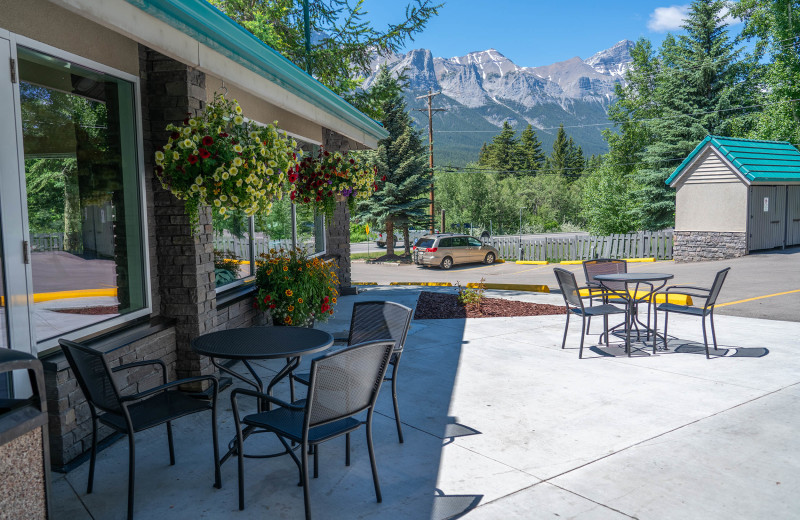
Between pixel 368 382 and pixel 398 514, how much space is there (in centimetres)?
72

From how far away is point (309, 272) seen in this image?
717 cm

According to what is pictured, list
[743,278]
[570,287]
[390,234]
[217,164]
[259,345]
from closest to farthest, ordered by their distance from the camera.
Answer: [259,345] < [217,164] < [570,287] < [743,278] < [390,234]

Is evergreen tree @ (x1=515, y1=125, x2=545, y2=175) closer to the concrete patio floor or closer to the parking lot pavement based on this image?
the parking lot pavement

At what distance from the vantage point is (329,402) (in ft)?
10.0

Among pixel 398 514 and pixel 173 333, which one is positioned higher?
pixel 173 333

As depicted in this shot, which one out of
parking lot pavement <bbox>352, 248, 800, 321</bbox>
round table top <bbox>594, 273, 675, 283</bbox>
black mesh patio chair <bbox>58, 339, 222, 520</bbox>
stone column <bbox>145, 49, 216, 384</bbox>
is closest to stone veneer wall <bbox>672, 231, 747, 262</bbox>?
parking lot pavement <bbox>352, 248, 800, 321</bbox>

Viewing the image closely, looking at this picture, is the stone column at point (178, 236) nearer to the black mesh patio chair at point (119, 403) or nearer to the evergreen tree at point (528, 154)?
the black mesh patio chair at point (119, 403)

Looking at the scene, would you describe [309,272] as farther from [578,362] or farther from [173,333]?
[578,362]

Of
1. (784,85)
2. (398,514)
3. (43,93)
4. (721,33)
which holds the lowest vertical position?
(398,514)

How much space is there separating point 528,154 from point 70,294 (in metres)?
76.4

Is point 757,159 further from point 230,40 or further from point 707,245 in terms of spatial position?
point 230,40

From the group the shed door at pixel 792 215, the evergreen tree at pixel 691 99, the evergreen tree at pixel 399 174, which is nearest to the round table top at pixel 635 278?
the shed door at pixel 792 215

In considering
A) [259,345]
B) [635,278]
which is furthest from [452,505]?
[635,278]

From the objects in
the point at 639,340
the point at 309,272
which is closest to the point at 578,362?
the point at 639,340
